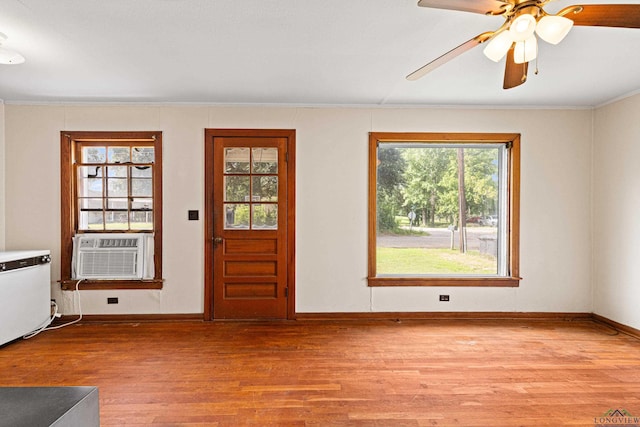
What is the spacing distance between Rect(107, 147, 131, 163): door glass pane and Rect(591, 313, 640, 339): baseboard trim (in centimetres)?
547

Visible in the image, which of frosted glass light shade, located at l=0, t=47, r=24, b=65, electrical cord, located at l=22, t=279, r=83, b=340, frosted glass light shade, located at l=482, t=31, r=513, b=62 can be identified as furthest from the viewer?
electrical cord, located at l=22, t=279, r=83, b=340

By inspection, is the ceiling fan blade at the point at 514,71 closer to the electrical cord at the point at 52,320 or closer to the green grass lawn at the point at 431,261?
the green grass lawn at the point at 431,261

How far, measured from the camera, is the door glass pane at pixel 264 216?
4.11 metres

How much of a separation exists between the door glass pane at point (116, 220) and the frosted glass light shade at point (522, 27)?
13.0 ft

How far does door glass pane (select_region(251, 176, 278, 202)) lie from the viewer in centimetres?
411

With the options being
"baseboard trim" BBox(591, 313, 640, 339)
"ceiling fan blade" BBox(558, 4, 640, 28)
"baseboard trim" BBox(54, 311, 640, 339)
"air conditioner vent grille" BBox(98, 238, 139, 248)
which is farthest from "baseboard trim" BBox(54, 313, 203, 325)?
"baseboard trim" BBox(591, 313, 640, 339)

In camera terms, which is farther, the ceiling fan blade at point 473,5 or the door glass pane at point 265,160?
the door glass pane at point 265,160

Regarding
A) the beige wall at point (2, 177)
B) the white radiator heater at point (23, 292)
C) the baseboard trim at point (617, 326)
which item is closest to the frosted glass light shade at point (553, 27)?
the baseboard trim at point (617, 326)

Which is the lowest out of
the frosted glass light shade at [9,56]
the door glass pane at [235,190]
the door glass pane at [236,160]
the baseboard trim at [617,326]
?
the baseboard trim at [617,326]

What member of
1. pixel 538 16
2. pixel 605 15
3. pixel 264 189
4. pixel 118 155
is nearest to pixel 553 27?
pixel 538 16

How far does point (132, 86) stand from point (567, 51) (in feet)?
12.1

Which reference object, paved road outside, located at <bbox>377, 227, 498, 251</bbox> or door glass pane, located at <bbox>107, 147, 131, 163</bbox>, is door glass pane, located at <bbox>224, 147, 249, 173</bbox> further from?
paved road outside, located at <bbox>377, 227, 498, 251</bbox>

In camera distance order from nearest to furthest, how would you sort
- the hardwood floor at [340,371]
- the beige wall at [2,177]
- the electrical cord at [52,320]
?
the hardwood floor at [340,371] < the electrical cord at [52,320] < the beige wall at [2,177]

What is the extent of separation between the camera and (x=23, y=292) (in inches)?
137
